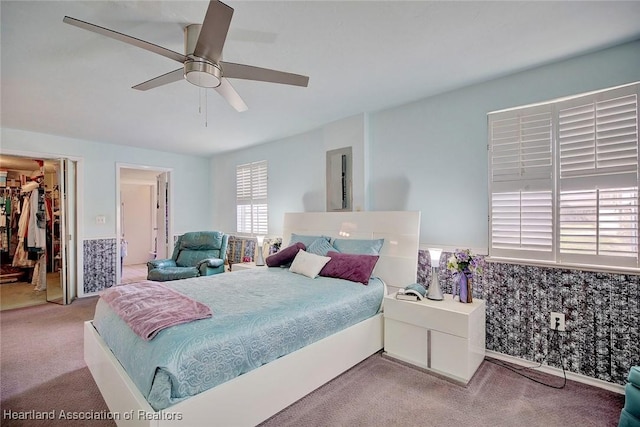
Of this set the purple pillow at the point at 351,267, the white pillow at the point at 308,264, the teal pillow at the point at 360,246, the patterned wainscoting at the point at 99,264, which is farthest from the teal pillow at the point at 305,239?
the patterned wainscoting at the point at 99,264

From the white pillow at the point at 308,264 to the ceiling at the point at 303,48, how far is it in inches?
66.9

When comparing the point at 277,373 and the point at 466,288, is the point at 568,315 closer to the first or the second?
the point at 466,288

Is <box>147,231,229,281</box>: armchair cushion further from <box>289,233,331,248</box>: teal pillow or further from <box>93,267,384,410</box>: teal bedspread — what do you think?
<box>93,267,384,410</box>: teal bedspread

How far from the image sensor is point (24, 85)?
279cm

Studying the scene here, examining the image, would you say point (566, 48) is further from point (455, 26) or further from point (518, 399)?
point (518, 399)

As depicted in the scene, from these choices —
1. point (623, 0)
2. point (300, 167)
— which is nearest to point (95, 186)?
point (300, 167)

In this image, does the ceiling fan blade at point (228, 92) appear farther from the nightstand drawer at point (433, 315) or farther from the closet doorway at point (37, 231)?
the closet doorway at point (37, 231)

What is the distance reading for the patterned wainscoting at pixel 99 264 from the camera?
479 centimetres

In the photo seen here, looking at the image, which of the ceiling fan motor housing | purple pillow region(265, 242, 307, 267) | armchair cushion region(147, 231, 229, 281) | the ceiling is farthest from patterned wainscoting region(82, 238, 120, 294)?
the ceiling fan motor housing

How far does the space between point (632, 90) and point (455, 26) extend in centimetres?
144

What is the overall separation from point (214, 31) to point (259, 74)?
1.39 ft

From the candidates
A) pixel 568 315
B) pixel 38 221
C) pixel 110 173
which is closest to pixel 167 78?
pixel 568 315

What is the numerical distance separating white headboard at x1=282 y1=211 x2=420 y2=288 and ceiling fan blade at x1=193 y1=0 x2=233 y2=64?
7.44 feet

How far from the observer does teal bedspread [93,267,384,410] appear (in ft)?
5.06
